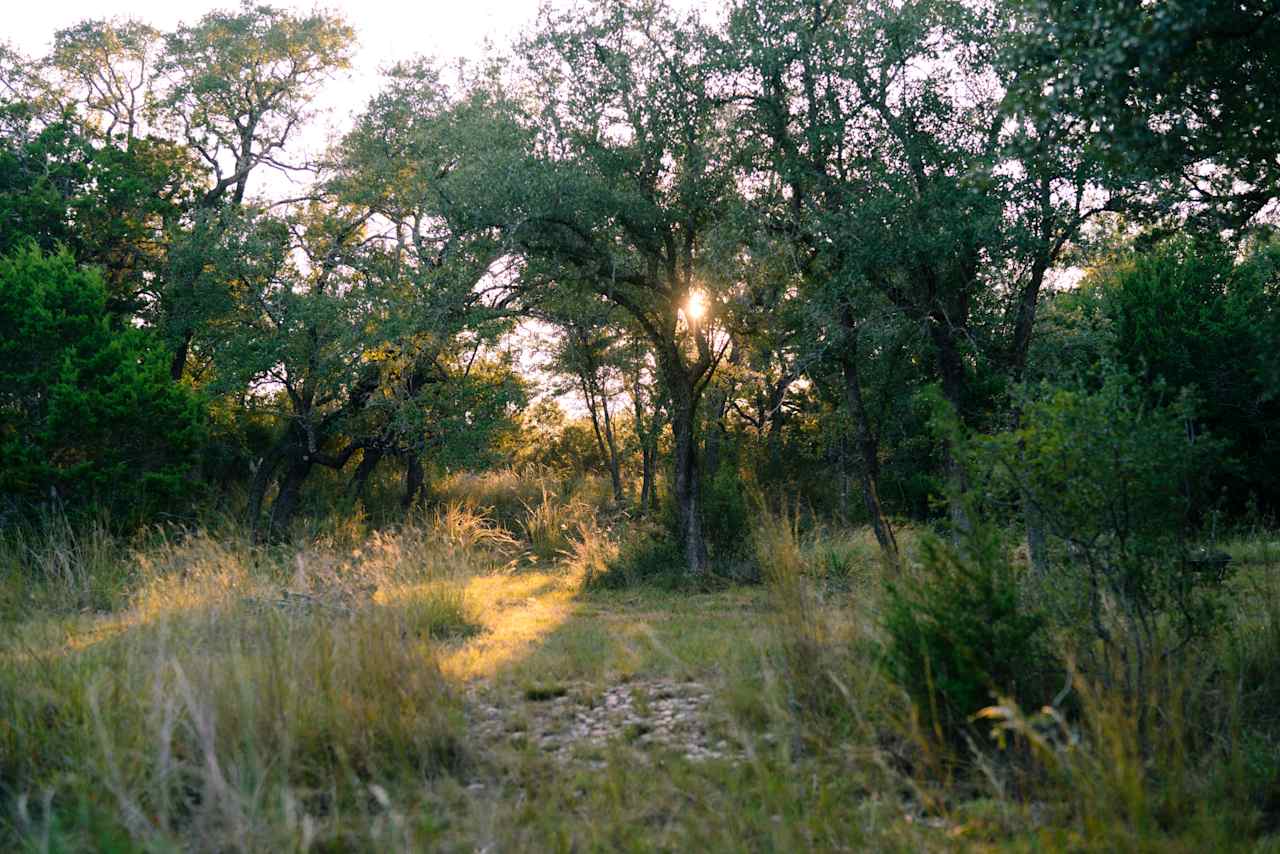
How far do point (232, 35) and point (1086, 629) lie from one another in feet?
67.2

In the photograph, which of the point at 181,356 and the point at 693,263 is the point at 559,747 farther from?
the point at 181,356

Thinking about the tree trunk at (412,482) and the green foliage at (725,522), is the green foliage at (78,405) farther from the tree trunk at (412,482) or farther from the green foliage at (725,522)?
the green foliage at (725,522)

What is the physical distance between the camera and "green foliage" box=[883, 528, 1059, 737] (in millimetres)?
4254

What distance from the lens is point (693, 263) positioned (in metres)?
12.1

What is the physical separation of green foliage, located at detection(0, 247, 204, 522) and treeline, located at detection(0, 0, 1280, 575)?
2.3 inches

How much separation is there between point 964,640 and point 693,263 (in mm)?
8473

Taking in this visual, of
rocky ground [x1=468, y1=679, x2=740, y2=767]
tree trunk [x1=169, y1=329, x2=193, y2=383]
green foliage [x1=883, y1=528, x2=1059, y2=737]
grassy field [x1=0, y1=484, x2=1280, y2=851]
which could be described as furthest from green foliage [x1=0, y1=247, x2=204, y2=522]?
green foliage [x1=883, y1=528, x2=1059, y2=737]

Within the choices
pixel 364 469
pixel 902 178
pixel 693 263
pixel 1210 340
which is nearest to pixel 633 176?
Result: pixel 693 263

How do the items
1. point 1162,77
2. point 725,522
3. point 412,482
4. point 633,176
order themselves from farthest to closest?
point 412,482 < point 725,522 < point 633,176 < point 1162,77

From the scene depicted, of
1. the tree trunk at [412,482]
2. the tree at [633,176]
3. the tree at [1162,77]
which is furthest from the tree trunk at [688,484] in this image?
the tree trunk at [412,482]

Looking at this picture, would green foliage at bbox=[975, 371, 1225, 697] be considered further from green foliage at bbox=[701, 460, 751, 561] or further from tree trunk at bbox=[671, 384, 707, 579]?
green foliage at bbox=[701, 460, 751, 561]

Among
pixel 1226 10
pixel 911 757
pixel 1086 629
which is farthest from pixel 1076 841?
pixel 1226 10

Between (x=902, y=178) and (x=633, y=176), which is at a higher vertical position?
(x=633, y=176)

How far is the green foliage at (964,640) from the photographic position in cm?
425
